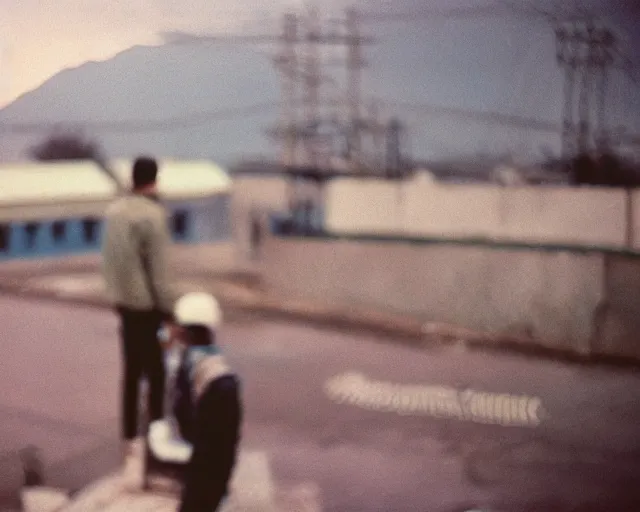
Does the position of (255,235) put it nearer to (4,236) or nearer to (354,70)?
(4,236)

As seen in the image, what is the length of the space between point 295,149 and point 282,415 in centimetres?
208

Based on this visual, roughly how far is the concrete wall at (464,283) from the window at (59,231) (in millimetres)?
2142

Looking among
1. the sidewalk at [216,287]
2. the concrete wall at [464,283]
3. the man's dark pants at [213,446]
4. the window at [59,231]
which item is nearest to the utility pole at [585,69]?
the concrete wall at [464,283]

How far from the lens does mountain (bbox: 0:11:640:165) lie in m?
3.05

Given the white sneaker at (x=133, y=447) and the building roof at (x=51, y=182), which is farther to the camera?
the building roof at (x=51, y=182)

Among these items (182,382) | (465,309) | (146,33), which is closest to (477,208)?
(465,309)

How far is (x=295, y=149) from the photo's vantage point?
4754 millimetres

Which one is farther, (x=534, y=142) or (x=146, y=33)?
(x=534, y=142)

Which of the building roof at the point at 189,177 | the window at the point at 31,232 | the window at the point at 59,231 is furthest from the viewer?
the window at the point at 31,232

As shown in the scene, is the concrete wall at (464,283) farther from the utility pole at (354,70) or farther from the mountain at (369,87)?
the utility pole at (354,70)

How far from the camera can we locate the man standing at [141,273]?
8.01 feet

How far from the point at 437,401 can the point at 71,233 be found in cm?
205

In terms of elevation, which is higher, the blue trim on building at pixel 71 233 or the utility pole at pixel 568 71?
the utility pole at pixel 568 71

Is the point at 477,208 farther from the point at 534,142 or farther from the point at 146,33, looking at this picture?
the point at 146,33
